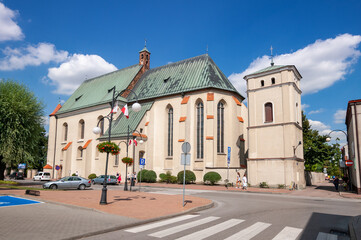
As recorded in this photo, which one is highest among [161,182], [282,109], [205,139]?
[282,109]

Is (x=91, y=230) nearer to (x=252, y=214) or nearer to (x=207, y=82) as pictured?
(x=252, y=214)

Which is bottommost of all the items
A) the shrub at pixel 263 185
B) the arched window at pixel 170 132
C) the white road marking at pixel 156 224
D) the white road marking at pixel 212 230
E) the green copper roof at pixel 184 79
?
the shrub at pixel 263 185

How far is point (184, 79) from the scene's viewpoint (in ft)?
130

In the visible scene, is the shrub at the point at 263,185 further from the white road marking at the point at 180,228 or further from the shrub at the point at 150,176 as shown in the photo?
the white road marking at the point at 180,228

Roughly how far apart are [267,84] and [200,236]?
2609 centimetres

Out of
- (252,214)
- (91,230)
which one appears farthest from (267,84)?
(91,230)

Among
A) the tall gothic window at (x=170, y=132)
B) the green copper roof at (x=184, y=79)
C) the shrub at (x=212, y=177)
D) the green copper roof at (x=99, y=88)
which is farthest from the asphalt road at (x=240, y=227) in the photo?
the green copper roof at (x=99, y=88)

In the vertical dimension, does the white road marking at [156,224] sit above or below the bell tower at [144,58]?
below

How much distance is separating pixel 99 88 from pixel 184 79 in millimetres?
19917

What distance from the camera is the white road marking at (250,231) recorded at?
7.30 m

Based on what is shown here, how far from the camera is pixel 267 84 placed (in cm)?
3064

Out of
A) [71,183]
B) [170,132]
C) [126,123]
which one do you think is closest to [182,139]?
[170,132]

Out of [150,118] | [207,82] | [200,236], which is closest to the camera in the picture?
[200,236]

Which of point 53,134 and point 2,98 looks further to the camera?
point 53,134
